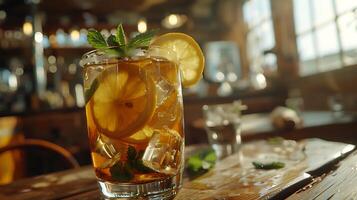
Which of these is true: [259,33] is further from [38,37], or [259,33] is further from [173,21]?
[38,37]

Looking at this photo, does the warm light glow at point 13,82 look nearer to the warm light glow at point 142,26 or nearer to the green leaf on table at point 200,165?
the warm light glow at point 142,26

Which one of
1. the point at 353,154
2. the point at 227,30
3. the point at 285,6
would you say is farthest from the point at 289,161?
the point at 227,30

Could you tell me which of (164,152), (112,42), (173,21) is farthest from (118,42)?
(173,21)

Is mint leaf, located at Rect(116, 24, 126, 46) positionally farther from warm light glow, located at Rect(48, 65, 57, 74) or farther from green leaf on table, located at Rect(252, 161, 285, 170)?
warm light glow, located at Rect(48, 65, 57, 74)

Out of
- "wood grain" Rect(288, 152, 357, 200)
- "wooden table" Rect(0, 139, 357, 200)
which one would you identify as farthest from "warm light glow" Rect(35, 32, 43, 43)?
"wood grain" Rect(288, 152, 357, 200)

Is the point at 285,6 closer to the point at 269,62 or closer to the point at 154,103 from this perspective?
the point at 269,62

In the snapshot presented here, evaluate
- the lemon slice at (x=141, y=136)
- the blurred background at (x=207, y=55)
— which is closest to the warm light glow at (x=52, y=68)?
the blurred background at (x=207, y=55)

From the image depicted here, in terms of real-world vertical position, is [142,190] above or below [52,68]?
below
